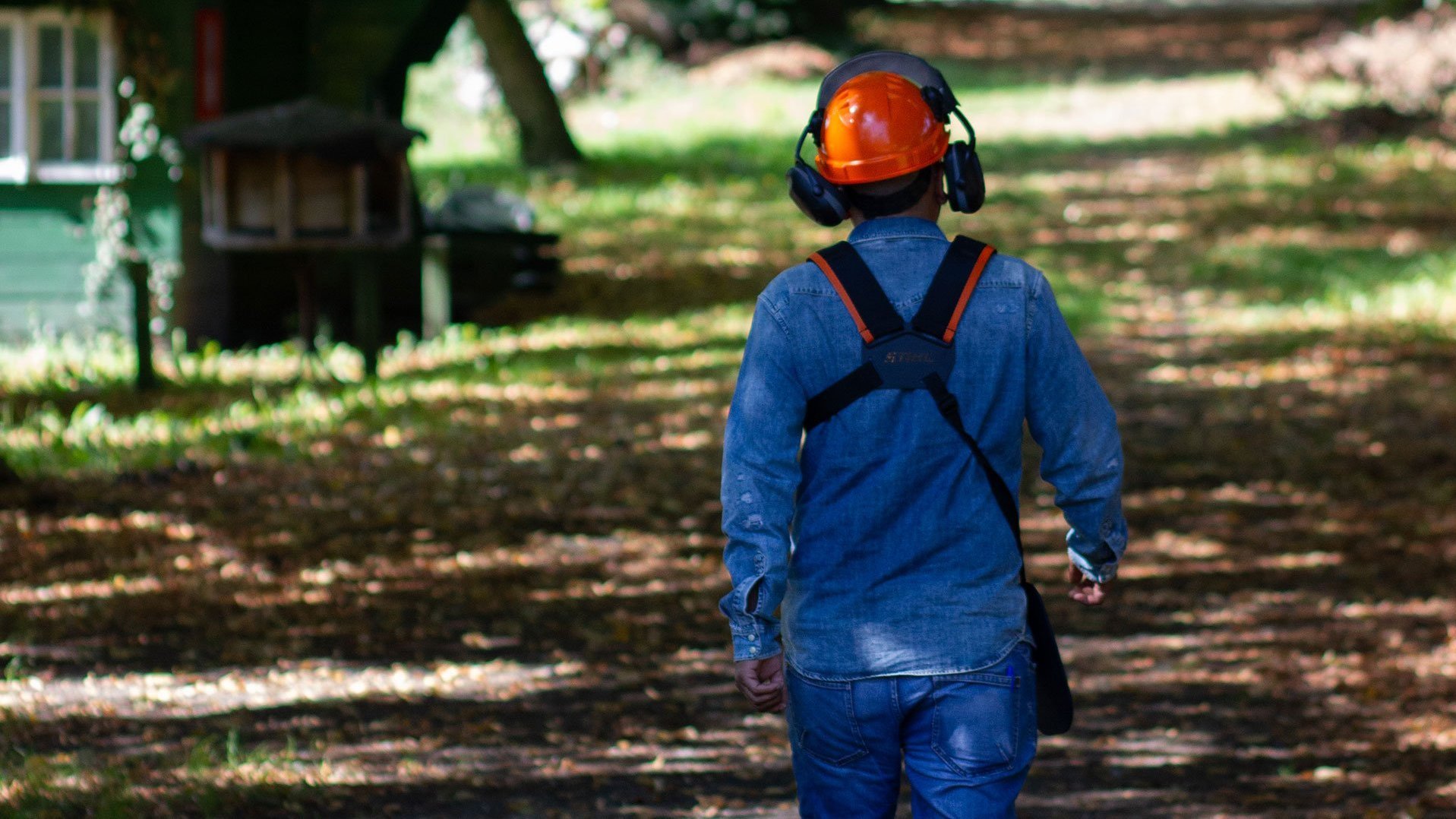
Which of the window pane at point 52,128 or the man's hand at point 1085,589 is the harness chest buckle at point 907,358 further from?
the window pane at point 52,128

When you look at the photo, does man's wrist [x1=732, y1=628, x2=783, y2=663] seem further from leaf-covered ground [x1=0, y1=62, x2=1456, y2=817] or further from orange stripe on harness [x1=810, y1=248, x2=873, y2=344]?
leaf-covered ground [x1=0, y1=62, x2=1456, y2=817]

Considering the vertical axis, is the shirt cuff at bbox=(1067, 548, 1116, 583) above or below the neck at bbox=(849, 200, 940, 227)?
below

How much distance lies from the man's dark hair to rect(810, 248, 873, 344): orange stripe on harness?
16 cm

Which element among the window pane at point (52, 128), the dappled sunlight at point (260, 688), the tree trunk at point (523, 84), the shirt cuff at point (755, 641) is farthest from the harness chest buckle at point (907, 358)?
the tree trunk at point (523, 84)

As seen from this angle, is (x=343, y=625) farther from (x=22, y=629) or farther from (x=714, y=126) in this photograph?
(x=714, y=126)

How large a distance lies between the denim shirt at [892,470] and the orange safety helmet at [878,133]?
14 cm

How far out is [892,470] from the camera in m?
3.14

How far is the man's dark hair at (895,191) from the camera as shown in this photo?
3.23m

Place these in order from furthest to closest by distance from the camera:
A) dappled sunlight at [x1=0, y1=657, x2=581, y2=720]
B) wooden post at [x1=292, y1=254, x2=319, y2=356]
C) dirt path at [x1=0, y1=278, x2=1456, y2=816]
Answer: wooden post at [x1=292, y1=254, x2=319, y2=356] < dappled sunlight at [x1=0, y1=657, x2=581, y2=720] < dirt path at [x1=0, y1=278, x2=1456, y2=816]

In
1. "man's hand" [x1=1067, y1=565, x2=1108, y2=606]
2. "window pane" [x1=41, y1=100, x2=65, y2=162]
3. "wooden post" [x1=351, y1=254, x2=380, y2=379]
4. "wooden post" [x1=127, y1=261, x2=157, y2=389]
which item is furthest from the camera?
"window pane" [x1=41, y1=100, x2=65, y2=162]

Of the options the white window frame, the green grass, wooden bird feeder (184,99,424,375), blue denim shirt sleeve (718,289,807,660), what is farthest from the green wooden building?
→ blue denim shirt sleeve (718,289,807,660)

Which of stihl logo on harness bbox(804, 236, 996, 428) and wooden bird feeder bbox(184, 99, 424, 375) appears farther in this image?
wooden bird feeder bbox(184, 99, 424, 375)

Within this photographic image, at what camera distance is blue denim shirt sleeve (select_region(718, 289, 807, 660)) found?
3.09 meters

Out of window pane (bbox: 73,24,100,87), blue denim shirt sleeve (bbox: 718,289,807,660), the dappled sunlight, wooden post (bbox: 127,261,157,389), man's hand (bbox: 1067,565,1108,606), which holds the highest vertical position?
window pane (bbox: 73,24,100,87)
